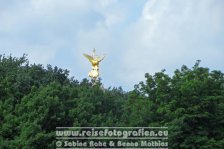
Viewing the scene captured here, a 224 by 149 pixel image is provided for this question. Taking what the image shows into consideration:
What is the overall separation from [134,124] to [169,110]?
5.32 feet

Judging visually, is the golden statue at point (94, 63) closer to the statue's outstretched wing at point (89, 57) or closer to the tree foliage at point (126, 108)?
the statue's outstretched wing at point (89, 57)

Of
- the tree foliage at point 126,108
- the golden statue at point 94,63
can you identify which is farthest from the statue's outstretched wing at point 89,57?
the tree foliage at point 126,108

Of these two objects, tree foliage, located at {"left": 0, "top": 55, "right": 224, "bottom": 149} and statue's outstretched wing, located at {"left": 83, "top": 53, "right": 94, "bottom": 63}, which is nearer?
tree foliage, located at {"left": 0, "top": 55, "right": 224, "bottom": 149}

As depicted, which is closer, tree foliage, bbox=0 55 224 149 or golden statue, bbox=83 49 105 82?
tree foliage, bbox=0 55 224 149

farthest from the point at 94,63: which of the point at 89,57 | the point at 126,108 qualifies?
the point at 126,108

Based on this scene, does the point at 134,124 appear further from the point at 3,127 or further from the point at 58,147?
the point at 3,127

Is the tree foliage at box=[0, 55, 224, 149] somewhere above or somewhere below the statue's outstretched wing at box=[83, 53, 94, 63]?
below

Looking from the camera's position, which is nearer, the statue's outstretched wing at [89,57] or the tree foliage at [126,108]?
the tree foliage at [126,108]

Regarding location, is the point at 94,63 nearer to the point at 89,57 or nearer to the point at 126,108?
the point at 89,57

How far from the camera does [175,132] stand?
24.6 m

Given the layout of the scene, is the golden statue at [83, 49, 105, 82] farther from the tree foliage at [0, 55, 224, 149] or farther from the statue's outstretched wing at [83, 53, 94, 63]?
the tree foliage at [0, 55, 224, 149]

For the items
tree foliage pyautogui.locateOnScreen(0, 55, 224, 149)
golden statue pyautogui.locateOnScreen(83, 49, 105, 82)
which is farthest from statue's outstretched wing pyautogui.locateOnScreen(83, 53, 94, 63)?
tree foliage pyautogui.locateOnScreen(0, 55, 224, 149)

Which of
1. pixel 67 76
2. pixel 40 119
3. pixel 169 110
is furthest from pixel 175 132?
pixel 67 76

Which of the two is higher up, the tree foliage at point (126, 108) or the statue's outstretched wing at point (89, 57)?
the statue's outstretched wing at point (89, 57)
